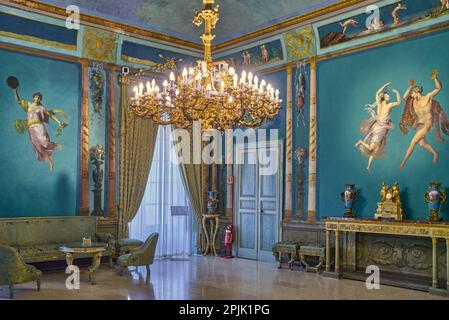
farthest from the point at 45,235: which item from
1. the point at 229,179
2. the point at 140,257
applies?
the point at 229,179

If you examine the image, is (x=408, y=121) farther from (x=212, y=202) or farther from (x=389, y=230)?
(x=212, y=202)

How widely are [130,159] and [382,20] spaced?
5.76m

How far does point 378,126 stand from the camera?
28.1ft

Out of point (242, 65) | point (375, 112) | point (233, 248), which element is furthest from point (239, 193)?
point (375, 112)

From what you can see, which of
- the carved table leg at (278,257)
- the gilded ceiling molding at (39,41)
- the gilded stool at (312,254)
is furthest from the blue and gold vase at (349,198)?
the gilded ceiling molding at (39,41)

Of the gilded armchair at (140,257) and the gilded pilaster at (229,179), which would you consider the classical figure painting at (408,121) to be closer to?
the gilded pilaster at (229,179)

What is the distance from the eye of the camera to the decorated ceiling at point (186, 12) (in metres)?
9.24

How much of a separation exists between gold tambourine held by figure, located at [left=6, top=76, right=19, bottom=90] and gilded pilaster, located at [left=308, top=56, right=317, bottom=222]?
225 inches

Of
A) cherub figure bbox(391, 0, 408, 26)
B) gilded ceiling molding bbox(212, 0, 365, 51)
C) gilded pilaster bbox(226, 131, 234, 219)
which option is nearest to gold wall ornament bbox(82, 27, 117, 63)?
gilded ceiling molding bbox(212, 0, 365, 51)

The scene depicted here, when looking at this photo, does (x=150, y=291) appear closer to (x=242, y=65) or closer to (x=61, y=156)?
(x=61, y=156)

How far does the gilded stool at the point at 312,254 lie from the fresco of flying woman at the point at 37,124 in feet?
16.8

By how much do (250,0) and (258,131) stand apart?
2.88 meters

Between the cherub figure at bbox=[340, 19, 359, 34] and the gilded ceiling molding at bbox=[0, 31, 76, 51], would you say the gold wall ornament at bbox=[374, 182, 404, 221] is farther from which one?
the gilded ceiling molding at bbox=[0, 31, 76, 51]

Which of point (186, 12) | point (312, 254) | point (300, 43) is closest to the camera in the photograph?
point (312, 254)
